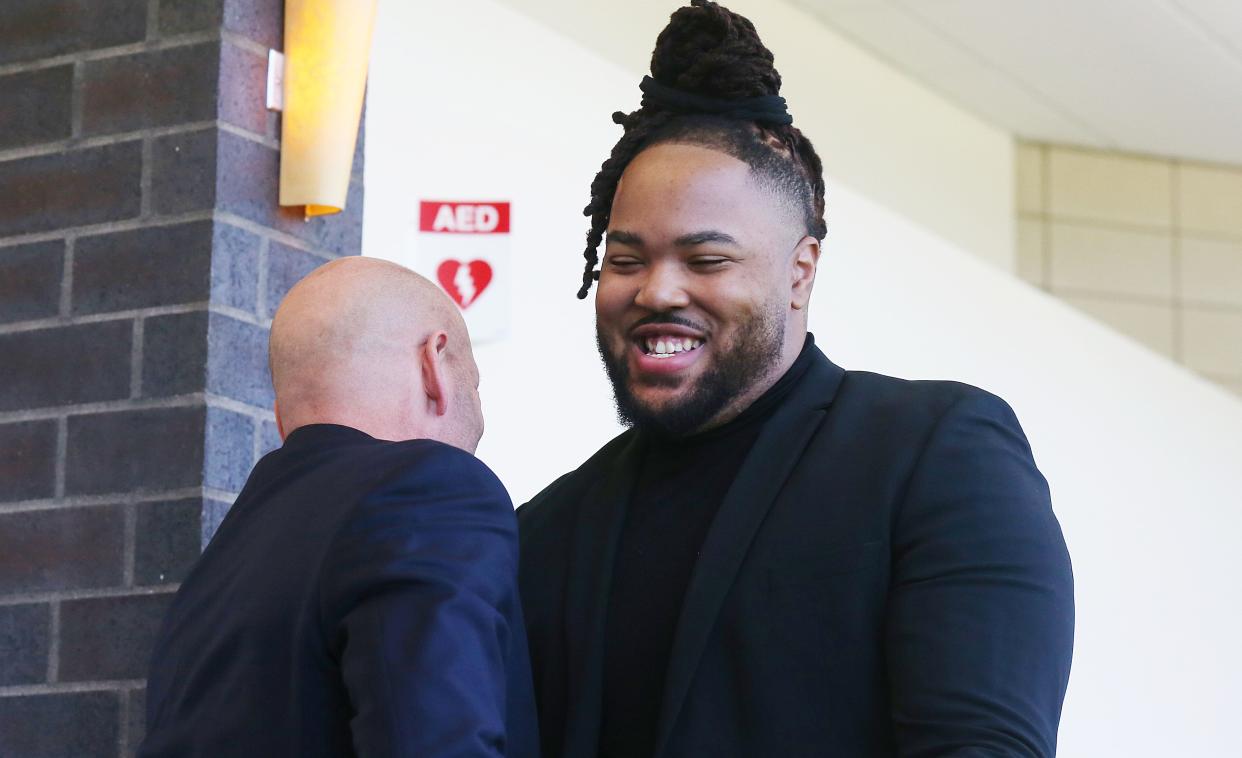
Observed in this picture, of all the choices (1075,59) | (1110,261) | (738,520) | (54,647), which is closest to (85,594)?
(54,647)

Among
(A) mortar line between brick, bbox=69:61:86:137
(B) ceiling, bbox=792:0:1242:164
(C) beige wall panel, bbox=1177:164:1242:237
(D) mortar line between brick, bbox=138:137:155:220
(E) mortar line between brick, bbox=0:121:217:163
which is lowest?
(D) mortar line between brick, bbox=138:137:155:220

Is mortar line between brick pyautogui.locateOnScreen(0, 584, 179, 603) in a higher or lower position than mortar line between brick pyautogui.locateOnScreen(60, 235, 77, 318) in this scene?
lower

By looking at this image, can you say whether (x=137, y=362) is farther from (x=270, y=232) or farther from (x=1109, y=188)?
(x=1109, y=188)

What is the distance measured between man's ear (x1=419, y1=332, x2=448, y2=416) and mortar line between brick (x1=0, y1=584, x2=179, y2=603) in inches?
32.0

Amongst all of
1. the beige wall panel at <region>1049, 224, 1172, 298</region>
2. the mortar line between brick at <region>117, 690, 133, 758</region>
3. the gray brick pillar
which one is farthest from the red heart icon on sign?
the beige wall panel at <region>1049, 224, 1172, 298</region>

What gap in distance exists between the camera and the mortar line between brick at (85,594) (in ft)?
7.65

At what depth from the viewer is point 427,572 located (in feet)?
4.65

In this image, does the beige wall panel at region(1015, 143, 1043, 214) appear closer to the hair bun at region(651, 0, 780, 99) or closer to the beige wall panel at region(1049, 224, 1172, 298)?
the beige wall panel at region(1049, 224, 1172, 298)

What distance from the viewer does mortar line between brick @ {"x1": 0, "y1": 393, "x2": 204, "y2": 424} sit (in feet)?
7.68

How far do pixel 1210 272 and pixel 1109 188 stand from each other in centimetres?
73

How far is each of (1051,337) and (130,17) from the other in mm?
4288

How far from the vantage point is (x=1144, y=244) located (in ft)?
28.0

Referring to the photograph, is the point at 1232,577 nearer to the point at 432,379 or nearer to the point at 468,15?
the point at 468,15

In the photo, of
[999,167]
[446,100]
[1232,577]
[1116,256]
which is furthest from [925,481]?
[1116,256]
